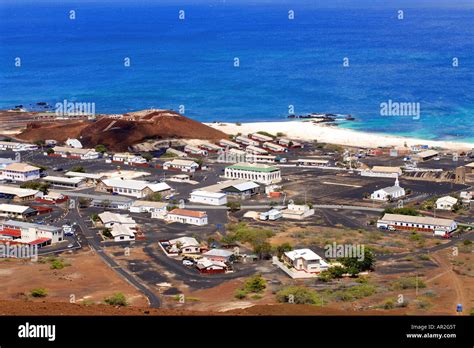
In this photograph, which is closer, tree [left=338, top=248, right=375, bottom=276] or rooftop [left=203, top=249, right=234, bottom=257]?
tree [left=338, top=248, right=375, bottom=276]

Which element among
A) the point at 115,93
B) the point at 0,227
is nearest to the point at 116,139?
the point at 0,227

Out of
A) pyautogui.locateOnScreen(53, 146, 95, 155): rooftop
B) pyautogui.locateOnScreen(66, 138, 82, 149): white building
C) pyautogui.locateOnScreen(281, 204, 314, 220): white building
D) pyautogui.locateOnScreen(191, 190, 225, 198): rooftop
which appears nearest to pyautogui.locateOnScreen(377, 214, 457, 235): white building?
pyautogui.locateOnScreen(281, 204, 314, 220): white building

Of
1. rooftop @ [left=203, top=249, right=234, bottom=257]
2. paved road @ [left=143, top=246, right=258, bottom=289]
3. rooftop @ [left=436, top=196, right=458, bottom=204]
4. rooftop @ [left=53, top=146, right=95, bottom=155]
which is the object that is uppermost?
rooftop @ [left=53, top=146, right=95, bottom=155]

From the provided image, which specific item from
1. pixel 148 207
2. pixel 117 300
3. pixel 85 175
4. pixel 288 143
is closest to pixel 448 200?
pixel 148 207

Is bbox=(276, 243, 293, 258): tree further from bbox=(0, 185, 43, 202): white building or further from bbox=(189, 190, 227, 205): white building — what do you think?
bbox=(0, 185, 43, 202): white building

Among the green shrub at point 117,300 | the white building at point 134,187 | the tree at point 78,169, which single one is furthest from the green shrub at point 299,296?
the tree at point 78,169

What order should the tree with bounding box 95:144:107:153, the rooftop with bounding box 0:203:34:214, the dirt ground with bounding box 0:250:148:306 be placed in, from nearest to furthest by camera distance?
1. the dirt ground with bounding box 0:250:148:306
2. the rooftop with bounding box 0:203:34:214
3. the tree with bounding box 95:144:107:153

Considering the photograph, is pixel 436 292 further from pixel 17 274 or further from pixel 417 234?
pixel 17 274

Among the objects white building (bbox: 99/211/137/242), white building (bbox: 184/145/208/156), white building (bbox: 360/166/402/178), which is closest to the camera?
white building (bbox: 99/211/137/242)
